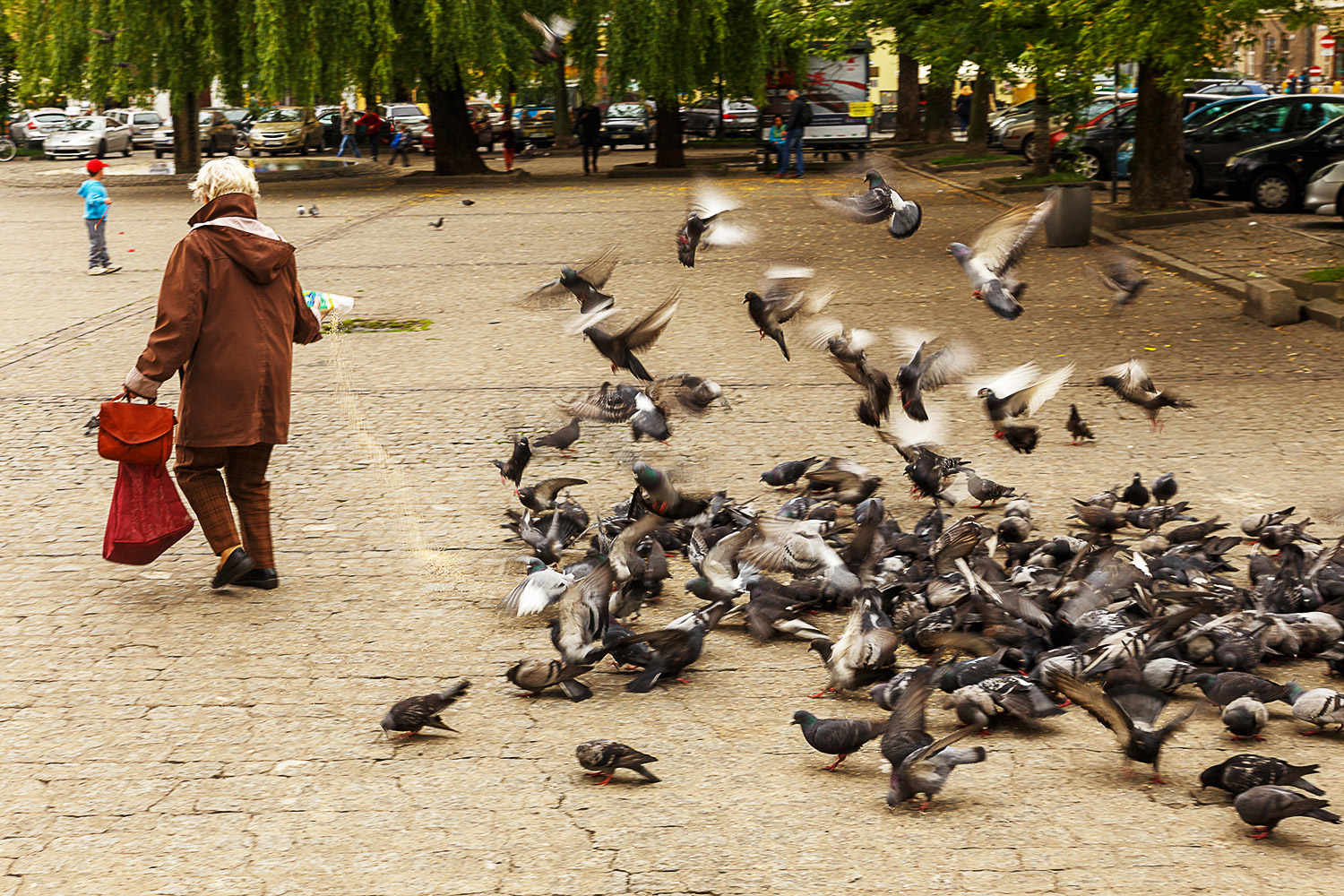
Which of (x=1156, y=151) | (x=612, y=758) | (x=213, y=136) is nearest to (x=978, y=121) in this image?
(x=1156, y=151)

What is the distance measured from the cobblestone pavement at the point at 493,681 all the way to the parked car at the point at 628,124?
3703 centimetres

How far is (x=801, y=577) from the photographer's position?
609cm

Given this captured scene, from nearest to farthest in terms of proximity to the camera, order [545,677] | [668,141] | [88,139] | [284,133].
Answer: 1. [545,677]
2. [668,141]
3. [284,133]
4. [88,139]

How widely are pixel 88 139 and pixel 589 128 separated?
22.8m

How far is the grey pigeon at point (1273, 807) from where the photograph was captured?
381 centimetres

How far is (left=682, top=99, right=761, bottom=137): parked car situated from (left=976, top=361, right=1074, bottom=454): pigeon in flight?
46164 millimetres

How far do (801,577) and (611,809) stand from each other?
82.7 inches

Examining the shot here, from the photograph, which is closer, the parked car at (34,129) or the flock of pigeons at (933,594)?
the flock of pigeons at (933,594)

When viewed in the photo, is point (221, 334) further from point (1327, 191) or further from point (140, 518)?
point (1327, 191)

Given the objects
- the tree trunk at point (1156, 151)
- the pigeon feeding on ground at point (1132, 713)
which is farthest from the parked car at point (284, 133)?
the pigeon feeding on ground at point (1132, 713)

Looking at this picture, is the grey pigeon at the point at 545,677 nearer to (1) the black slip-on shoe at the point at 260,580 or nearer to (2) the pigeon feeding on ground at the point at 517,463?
(1) the black slip-on shoe at the point at 260,580

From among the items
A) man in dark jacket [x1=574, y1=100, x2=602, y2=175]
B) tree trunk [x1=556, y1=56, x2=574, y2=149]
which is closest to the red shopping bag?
man in dark jacket [x1=574, y1=100, x2=602, y2=175]

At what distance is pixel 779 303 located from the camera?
8.97m

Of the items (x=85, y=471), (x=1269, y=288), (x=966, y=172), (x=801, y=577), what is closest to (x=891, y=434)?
(x=801, y=577)
